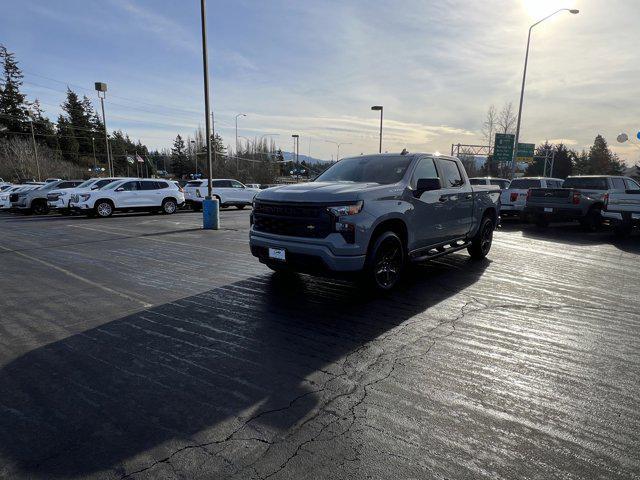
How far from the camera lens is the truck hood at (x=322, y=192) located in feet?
16.7

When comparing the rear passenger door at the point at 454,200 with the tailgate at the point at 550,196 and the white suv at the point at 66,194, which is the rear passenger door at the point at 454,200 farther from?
the white suv at the point at 66,194

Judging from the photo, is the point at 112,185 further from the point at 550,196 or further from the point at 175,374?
the point at 550,196

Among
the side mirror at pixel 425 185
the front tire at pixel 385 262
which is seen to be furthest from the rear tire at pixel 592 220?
the front tire at pixel 385 262

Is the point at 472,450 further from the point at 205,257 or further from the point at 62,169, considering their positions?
the point at 62,169

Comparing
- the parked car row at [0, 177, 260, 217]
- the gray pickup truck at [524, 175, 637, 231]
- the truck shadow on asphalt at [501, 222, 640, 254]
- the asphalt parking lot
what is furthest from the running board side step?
the parked car row at [0, 177, 260, 217]

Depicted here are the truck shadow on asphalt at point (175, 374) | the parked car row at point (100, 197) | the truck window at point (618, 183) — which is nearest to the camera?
the truck shadow on asphalt at point (175, 374)

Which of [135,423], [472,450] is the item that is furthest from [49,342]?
[472,450]

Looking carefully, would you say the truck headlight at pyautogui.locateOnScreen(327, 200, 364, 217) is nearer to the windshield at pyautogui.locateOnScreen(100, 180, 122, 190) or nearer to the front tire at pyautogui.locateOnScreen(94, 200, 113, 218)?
the front tire at pyautogui.locateOnScreen(94, 200, 113, 218)

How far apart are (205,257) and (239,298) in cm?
335

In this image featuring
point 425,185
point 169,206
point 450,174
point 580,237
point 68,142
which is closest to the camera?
point 425,185

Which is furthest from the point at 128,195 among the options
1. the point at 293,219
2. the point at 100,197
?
the point at 293,219

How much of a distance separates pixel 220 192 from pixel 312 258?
750 inches

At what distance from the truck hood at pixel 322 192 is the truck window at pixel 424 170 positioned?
2.46 feet

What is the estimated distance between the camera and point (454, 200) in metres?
7.00
